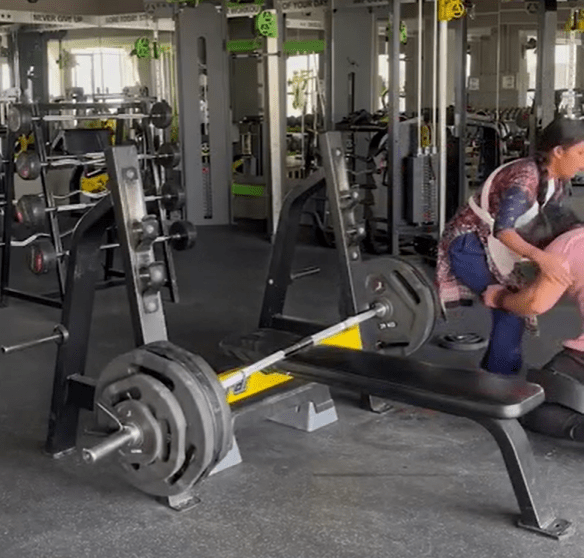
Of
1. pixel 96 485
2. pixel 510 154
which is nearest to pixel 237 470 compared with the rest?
pixel 96 485

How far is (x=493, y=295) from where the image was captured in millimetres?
2973

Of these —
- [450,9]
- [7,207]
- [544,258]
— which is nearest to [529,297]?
[544,258]

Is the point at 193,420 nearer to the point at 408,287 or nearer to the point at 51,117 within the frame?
the point at 408,287

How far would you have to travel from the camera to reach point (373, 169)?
5625 millimetres

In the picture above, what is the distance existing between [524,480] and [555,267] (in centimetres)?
72

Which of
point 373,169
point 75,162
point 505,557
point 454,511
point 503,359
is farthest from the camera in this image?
point 373,169

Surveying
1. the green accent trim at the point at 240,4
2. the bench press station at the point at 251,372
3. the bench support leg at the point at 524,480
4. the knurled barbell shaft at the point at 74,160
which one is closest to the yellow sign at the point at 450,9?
the knurled barbell shaft at the point at 74,160

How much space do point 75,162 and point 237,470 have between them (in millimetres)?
2471

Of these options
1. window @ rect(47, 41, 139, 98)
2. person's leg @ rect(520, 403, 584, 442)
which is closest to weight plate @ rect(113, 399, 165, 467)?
person's leg @ rect(520, 403, 584, 442)

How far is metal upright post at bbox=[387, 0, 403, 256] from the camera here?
527cm

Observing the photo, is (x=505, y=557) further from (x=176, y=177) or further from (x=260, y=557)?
(x=176, y=177)

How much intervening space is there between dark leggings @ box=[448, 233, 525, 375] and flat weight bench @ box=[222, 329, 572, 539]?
70 cm

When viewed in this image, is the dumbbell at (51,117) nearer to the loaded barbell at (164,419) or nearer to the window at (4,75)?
the loaded barbell at (164,419)

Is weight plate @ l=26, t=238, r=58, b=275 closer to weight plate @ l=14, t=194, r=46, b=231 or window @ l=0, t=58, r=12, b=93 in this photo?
weight plate @ l=14, t=194, r=46, b=231
